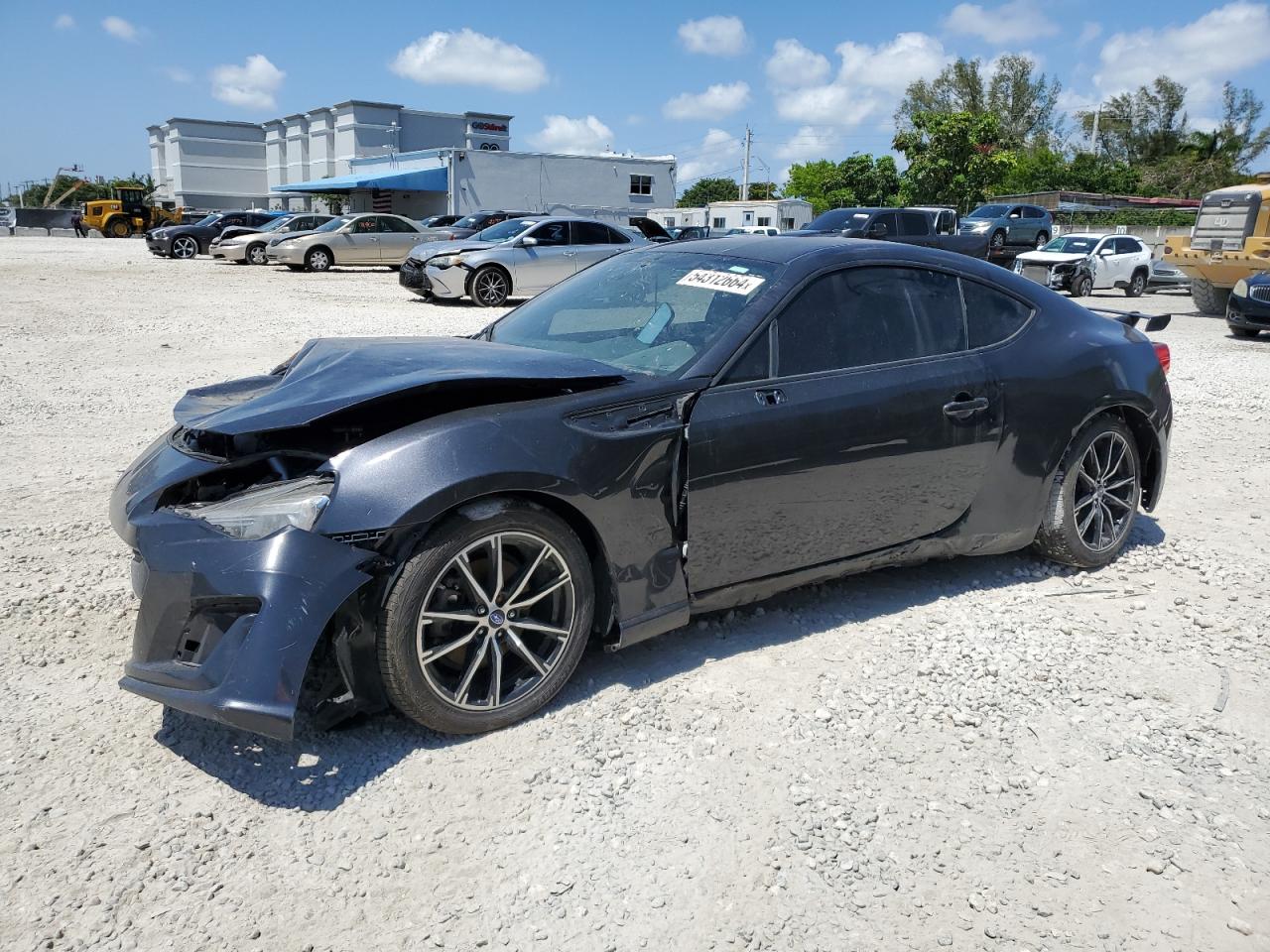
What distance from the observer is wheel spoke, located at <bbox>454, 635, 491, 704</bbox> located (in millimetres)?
3006

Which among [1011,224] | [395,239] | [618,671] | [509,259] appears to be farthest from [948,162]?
[618,671]

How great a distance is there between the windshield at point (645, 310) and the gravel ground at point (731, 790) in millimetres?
1145

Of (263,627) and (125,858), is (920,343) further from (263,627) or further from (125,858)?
(125,858)

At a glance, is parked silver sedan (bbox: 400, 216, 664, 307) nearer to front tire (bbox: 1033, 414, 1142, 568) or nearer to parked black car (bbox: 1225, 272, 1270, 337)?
parked black car (bbox: 1225, 272, 1270, 337)

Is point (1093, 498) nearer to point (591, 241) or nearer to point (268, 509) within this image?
point (268, 509)

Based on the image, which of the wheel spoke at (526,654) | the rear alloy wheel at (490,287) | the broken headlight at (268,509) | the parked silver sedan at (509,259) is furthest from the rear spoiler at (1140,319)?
the rear alloy wheel at (490,287)

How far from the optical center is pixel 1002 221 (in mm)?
26922

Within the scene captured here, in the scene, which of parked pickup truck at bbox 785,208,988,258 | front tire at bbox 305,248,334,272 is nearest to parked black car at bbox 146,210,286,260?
front tire at bbox 305,248,334,272

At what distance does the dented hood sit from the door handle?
1437mm

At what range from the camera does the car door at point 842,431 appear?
11.2 ft

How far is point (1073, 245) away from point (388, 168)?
142 ft

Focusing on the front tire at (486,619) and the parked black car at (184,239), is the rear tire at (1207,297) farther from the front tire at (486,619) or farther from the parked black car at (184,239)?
the parked black car at (184,239)

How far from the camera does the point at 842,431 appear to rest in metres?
3.65

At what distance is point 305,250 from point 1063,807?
24.0 meters
